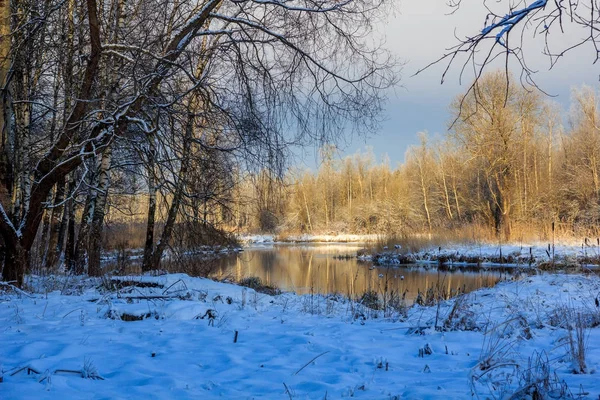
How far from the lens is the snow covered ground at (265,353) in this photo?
Answer: 2.21m

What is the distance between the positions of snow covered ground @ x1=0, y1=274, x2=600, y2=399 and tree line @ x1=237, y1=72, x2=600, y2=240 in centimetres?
214

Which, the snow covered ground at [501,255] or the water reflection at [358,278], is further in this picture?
the snow covered ground at [501,255]

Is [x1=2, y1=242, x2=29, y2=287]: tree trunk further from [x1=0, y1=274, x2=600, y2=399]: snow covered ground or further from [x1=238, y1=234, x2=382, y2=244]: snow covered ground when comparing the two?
[x1=238, y1=234, x2=382, y2=244]: snow covered ground

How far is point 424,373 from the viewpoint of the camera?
2.55 metres

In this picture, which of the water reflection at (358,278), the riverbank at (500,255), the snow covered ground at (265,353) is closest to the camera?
the snow covered ground at (265,353)

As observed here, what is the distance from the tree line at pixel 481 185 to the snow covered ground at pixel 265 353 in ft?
7.01

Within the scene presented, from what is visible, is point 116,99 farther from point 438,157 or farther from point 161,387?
point 438,157

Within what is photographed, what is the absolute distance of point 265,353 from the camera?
2.98m

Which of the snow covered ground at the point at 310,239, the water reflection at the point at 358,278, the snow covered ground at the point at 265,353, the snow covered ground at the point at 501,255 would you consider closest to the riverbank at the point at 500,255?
the snow covered ground at the point at 501,255

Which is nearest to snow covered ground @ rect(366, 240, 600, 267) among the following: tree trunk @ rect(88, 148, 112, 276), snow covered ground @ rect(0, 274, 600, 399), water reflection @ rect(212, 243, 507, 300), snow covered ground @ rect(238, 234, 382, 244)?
water reflection @ rect(212, 243, 507, 300)

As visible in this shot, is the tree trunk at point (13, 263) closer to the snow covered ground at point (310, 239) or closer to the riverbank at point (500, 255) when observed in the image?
the riverbank at point (500, 255)

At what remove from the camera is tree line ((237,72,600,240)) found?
1725cm

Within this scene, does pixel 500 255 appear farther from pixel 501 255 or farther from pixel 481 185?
pixel 481 185

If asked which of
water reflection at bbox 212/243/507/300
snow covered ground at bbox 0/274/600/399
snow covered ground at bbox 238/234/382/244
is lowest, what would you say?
water reflection at bbox 212/243/507/300
